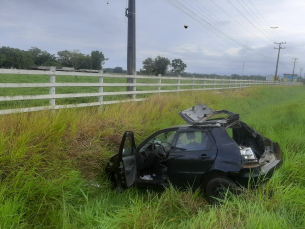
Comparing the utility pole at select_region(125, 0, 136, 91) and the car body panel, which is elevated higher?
the utility pole at select_region(125, 0, 136, 91)

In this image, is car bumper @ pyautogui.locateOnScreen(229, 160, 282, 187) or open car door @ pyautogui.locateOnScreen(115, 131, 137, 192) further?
open car door @ pyautogui.locateOnScreen(115, 131, 137, 192)

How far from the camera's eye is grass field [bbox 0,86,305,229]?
3.21 m

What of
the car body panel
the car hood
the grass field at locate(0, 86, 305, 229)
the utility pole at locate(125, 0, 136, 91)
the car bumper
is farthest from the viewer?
the utility pole at locate(125, 0, 136, 91)

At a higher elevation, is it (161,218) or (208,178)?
(208,178)

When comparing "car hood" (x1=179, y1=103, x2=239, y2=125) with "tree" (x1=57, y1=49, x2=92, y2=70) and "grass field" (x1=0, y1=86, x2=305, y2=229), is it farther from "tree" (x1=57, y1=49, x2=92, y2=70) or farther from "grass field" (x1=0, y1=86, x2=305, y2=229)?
"tree" (x1=57, y1=49, x2=92, y2=70)

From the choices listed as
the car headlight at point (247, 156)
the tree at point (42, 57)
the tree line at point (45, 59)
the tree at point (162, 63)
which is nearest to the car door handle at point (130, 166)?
the car headlight at point (247, 156)

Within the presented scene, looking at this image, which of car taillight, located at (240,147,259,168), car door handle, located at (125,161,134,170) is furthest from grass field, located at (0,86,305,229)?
car door handle, located at (125,161,134,170)

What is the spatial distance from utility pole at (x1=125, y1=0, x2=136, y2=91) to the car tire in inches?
313

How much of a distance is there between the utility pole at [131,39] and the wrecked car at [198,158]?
276 inches

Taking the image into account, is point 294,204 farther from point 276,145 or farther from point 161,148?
point 161,148

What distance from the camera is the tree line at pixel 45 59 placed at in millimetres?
20922

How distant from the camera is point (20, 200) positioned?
132 inches

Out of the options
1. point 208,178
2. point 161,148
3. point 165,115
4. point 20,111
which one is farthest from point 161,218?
point 165,115

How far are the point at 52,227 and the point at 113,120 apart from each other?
3876 millimetres
